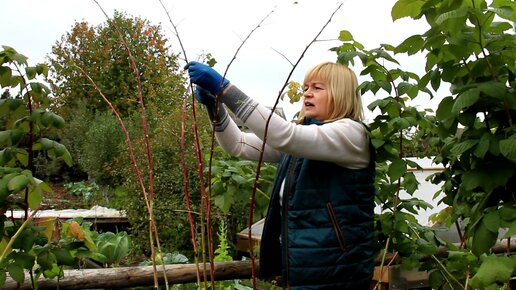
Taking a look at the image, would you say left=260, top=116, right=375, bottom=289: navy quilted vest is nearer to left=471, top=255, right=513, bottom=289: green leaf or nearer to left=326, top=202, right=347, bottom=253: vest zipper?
left=326, top=202, right=347, bottom=253: vest zipper

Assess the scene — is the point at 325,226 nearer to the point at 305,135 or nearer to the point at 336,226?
the point at 336,226

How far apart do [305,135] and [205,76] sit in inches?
13.8

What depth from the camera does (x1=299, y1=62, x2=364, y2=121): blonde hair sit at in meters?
2.45

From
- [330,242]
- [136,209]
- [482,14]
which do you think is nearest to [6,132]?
[330,242]

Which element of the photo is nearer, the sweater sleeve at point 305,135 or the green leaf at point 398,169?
the sweater sleeve at point 305,135

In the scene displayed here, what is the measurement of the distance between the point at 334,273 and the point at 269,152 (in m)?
0.63

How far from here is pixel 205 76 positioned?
2.19 metres

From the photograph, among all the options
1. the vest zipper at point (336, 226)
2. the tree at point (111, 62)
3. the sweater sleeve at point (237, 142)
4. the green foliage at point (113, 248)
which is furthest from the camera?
the tree at point (111, 62)

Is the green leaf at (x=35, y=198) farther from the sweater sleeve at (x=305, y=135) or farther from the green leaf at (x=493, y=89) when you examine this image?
the green leaf at (x=493, y=89)

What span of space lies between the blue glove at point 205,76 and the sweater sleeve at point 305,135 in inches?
1.6

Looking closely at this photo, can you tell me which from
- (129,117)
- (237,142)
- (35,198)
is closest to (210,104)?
(237,142)

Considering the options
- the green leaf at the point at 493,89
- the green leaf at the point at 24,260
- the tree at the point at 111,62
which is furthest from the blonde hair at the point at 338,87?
the tree at the point at 111,62

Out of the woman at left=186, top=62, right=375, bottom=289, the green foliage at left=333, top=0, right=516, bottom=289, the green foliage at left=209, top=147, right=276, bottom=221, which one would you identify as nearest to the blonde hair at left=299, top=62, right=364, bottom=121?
the woman at left=186, top=62, right=375, bottom=289

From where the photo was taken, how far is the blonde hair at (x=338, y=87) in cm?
245
